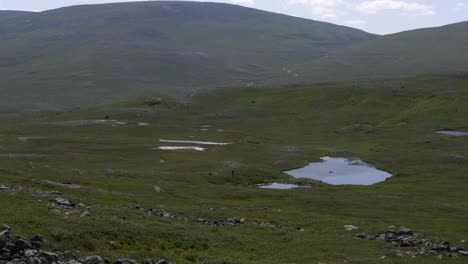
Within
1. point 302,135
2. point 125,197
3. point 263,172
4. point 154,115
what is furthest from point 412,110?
point 125,197

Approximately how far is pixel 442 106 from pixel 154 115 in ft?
242

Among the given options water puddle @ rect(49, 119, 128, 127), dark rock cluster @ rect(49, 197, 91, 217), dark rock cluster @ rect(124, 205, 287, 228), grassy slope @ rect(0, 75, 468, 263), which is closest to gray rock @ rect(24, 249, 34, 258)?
grassy slope @ rect(0, 75, 468, 263)

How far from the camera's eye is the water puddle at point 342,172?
8725cm

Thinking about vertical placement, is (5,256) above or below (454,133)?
above

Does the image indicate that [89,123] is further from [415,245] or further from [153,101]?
[415,245]

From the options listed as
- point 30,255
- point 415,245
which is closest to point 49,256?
point 30,255

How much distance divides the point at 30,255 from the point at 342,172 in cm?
7173

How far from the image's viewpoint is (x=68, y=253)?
94.5ft

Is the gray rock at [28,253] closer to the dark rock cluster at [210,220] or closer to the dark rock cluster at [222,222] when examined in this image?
the dark rock cluster at [210,220]

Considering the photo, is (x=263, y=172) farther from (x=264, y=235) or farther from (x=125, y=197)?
(x=264, y=235)

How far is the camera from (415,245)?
121ft

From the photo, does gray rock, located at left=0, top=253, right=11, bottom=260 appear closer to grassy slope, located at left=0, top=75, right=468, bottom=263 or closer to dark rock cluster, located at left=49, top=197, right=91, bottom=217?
grassy slope, located at left=0, top=75, right=468, bottom=263

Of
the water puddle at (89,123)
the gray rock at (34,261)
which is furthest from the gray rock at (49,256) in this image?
the water puddle at (89,123)

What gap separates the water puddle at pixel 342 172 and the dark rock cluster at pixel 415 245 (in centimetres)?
4455
